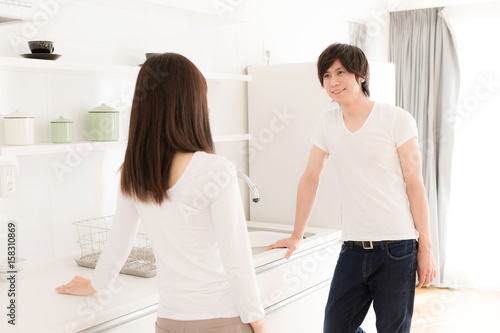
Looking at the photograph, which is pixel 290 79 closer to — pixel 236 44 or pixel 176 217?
pixel 236 44

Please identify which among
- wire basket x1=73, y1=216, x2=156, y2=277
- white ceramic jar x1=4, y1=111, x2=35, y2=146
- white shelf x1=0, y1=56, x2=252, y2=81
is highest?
white shelf x1=0, y1=56, x2=252, y2=81

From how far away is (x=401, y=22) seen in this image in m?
4.55

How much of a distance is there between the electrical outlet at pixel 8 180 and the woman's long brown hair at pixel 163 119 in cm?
89

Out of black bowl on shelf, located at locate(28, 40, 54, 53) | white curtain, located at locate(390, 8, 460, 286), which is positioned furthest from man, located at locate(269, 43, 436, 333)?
white curtain, located at locate(390, 8, 460, 286)

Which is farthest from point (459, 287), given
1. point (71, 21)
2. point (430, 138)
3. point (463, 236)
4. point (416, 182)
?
point (71, 21)

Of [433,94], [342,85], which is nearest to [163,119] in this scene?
[342,85]

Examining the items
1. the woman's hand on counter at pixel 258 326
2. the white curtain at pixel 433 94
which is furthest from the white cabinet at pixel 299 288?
the white curtain at pixel 433 94

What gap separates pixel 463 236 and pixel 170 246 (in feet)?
11.7

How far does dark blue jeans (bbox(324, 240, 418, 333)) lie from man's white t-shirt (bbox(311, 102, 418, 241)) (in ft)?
0.19

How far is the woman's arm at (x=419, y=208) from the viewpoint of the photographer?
6.65ft

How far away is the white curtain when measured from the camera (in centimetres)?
435

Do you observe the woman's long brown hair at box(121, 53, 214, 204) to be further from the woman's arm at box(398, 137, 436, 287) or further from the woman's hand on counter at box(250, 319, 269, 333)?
the woman's arm at box(398, 137, 436, 287)

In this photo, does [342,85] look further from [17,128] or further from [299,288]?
[17,128]

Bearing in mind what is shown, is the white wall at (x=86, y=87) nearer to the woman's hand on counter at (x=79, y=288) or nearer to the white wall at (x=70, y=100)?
the white wall at (x=70, y=100)
